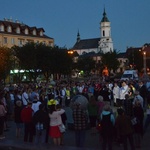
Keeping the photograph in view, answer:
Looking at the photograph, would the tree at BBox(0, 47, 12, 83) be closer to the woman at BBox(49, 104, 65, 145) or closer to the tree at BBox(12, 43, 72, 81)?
the tree at BBox(12, 43, 72, 81)

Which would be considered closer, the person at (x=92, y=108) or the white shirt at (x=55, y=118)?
the white shirt at (x=55, y=118)

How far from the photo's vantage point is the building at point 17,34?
84.5 meters

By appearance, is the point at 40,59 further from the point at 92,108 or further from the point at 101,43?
the point at 101,43

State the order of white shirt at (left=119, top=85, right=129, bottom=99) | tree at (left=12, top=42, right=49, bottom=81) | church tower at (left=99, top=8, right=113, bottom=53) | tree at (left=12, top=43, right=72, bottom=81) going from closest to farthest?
white shirt at (left=119, top=85, right=129, bottom=99) → tree at (left=12, top=42, right=49, bottom=81) → tree at (left=12, top=43, right=72, bottom=81) → church tower at (left=99, top=8, right=113, bottom=53)

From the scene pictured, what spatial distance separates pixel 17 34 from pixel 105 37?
10070 centimetres

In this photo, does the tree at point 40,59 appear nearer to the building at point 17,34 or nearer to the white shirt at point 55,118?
the building at point 17,34

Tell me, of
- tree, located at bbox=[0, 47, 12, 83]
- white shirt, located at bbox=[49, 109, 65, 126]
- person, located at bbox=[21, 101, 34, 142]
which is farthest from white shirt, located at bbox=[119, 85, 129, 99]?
tree, located at bbox=[0, 47, 12, 83]

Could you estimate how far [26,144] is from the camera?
10891mm

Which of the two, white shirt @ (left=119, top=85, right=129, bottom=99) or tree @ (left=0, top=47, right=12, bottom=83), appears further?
tree @ (left=0, top=47, right=12, bottom=83)

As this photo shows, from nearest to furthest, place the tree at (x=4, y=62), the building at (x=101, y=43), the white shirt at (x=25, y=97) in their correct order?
1. the white shirt at (x=25, y=97)
2. the tree at (x=4, y=62)
3. the building at (x=101, y=43)

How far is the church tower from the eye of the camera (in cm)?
17850

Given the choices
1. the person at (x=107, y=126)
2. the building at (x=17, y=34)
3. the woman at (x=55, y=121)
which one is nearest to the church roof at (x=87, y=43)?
the building at (x=17, y=34)

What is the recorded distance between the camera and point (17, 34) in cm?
8706

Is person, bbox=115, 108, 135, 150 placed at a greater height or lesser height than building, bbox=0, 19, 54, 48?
lesser
